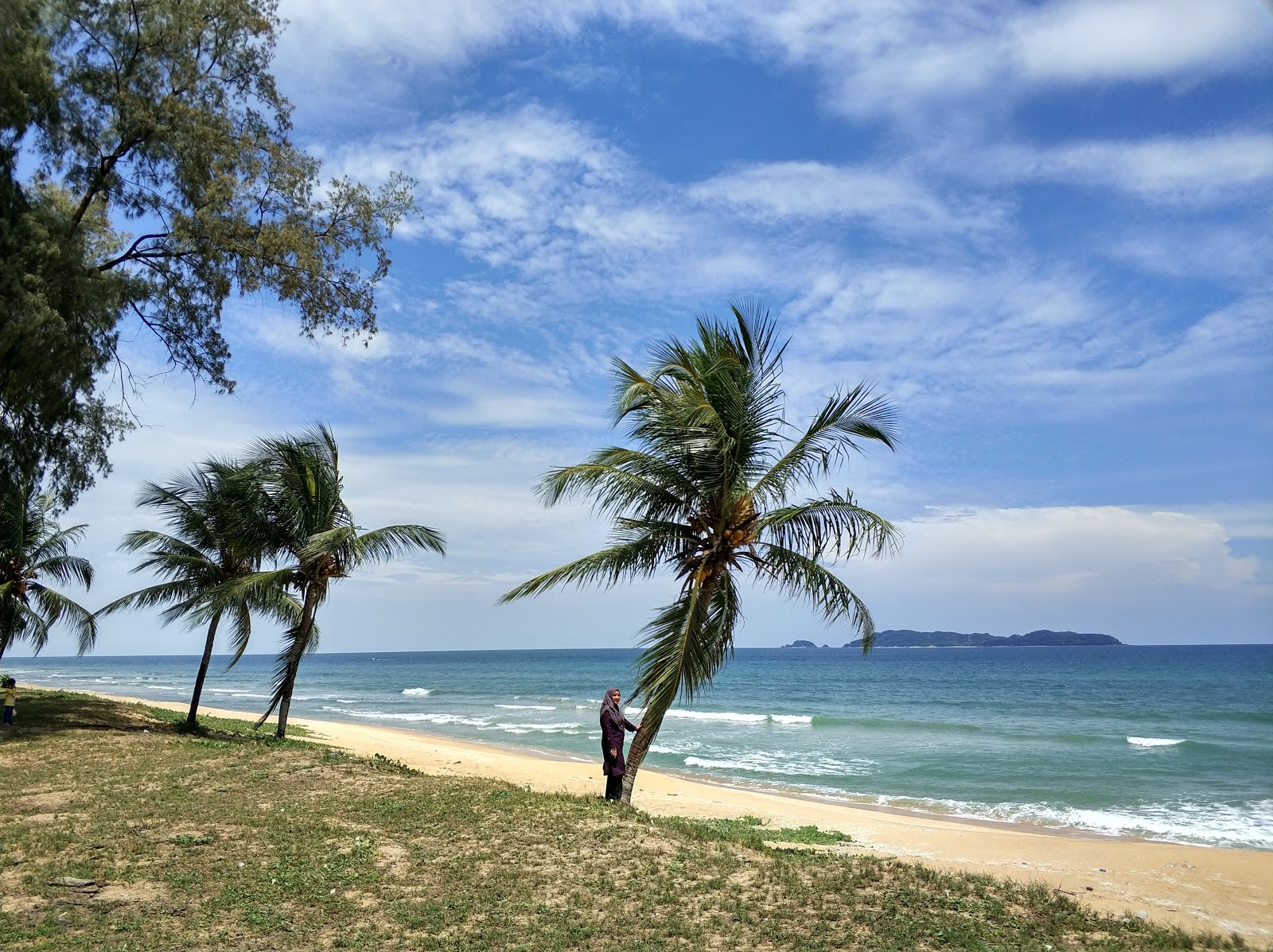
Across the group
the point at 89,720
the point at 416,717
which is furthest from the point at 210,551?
the point at 416,717

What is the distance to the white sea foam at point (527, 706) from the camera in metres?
48.7

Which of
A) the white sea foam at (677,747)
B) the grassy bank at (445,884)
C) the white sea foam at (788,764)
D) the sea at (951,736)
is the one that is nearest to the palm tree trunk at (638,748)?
the grassy bank at (445,884)

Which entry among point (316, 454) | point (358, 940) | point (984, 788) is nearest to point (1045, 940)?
point (358, 940)

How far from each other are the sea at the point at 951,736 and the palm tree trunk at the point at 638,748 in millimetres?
1261

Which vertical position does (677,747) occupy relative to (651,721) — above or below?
below

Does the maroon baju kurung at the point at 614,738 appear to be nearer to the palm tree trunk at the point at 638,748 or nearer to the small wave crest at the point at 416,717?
the palm tree trunk at the point at 638,748

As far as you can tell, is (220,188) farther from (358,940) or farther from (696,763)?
(696,763)

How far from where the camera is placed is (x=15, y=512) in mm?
18844

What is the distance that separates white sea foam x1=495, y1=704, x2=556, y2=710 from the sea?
9 cm

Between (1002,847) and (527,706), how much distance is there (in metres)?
39.6

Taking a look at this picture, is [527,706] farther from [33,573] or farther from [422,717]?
[33,573]

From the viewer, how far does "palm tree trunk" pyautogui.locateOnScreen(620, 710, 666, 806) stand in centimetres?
1005

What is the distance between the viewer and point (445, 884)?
7094mm

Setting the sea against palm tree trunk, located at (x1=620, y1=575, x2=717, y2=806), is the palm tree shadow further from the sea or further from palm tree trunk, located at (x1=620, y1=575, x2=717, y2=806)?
the sea
